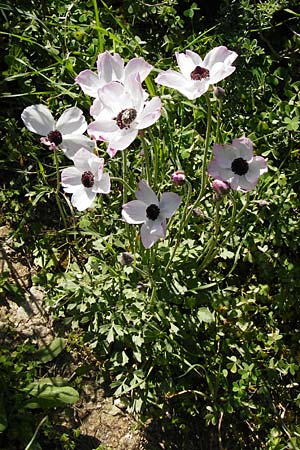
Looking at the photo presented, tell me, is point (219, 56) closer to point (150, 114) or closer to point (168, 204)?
point (150, 114)

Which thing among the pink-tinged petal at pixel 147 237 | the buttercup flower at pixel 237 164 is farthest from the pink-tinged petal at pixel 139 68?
the pink-tinged petal at pixel 147 237

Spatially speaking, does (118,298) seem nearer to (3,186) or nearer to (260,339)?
(260,339)

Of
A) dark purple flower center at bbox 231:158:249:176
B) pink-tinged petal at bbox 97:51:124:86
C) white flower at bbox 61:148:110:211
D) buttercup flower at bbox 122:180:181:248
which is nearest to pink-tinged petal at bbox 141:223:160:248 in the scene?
buttercup flower at bbox 122:180:181:248

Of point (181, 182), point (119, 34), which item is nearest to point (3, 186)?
point (119, 34)

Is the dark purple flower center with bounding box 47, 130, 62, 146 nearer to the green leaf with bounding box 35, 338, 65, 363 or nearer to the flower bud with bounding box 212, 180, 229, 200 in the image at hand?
the flower bud with bounding box 212, 180, 229, 200

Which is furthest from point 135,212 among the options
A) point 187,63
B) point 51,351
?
point 51,351

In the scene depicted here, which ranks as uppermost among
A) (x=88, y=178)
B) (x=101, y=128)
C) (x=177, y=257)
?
(x=101, y=128)
